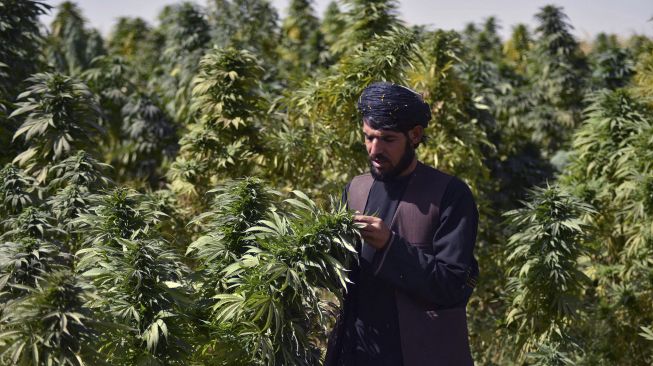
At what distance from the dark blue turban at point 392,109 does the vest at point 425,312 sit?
222mm

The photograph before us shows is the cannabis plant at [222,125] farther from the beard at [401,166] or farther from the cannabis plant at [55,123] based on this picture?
the beard at [401,166]

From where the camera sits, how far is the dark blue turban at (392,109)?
2.62m

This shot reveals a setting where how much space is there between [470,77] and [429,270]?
24.7 ft

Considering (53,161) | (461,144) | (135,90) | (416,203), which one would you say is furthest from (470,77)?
(416,203)

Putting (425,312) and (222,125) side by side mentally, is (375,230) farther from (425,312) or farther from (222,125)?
(222,125)

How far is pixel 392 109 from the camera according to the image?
2617 millimetres

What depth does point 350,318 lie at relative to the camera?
2.77 metres

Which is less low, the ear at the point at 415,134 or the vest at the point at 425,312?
the ear at the point at 415,134

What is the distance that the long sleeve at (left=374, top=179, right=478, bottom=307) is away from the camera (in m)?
2.51

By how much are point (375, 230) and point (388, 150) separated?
320 mm

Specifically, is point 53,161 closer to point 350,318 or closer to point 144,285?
point 144,285

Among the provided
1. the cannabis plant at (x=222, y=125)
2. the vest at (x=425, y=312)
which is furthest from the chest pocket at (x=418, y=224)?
the cannabis plant at (x=222, y=125)

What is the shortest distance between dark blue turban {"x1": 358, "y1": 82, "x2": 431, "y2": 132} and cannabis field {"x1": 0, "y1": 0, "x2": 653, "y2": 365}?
0.34m

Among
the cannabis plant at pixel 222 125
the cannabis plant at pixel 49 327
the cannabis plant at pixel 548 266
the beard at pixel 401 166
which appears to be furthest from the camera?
the cannabis plant at pixel 222 125
